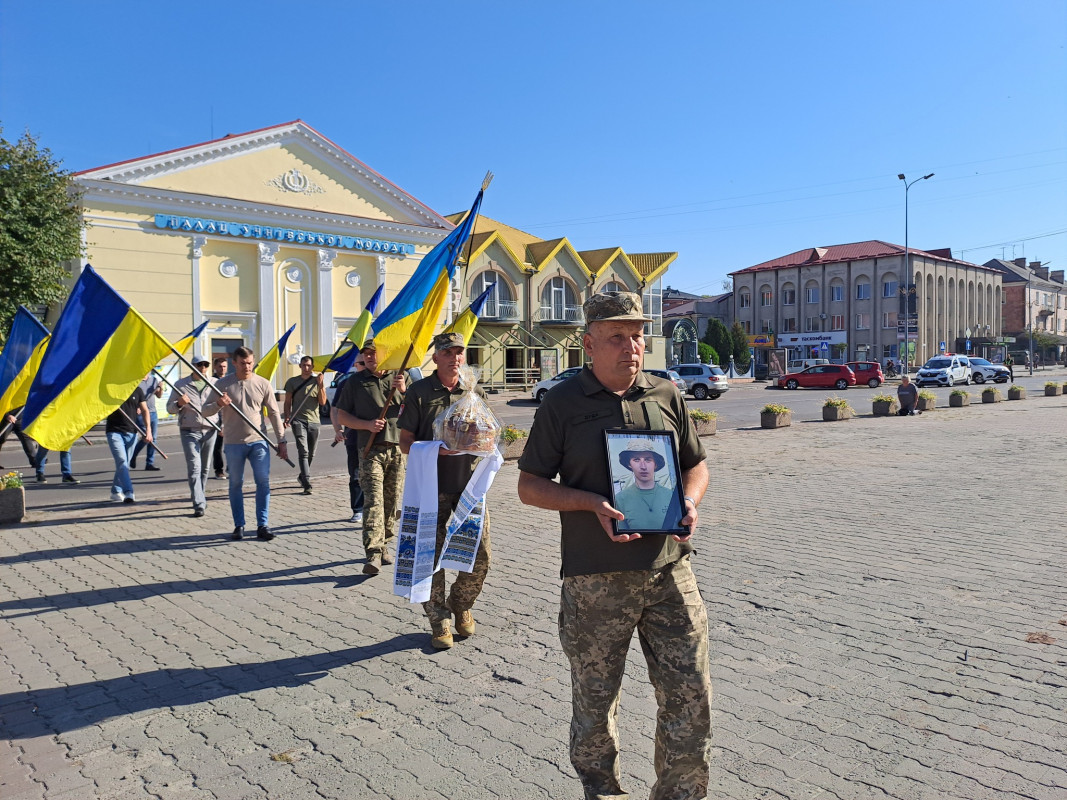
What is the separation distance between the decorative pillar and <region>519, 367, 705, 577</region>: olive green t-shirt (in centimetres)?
3184

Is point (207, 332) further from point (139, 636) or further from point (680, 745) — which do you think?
point (680, 745)

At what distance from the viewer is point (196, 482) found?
30.3ft

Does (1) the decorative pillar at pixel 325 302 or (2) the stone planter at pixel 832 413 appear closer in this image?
(2) the stone planter at pixel 832 413

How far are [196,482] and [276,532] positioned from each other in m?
1.63

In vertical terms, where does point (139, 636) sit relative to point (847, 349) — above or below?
below

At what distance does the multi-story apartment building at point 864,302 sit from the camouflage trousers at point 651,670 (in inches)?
2663

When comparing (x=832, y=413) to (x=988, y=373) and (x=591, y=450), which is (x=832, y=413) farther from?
(x=988, y=373)

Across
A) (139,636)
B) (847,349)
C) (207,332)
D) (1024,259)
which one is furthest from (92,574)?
(1024,259)

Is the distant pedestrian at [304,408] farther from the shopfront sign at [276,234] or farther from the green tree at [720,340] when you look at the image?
the green tree at [720,340]

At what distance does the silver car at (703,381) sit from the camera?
36594 mm

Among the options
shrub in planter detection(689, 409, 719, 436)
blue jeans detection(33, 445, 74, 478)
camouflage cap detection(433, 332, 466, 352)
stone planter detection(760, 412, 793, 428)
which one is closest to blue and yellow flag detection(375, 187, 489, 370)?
camouflage cap detection(433, 332, 466, 352)

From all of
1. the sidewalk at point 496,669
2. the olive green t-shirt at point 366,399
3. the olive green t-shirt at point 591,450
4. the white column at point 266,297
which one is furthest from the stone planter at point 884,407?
the olive green t-shirt at point 591,450

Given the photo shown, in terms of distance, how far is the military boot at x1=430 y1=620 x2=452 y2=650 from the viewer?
477 cm

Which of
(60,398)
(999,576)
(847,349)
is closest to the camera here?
(999,576)
